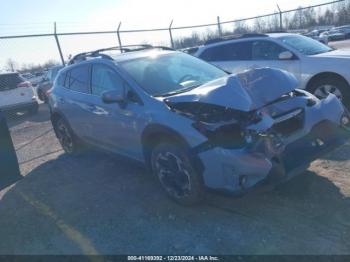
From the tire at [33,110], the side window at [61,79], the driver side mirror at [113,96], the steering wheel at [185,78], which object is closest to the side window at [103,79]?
the driver side mirror at [113,96]

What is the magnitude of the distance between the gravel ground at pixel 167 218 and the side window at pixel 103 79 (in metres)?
1.30

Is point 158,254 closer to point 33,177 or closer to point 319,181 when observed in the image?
point 319,181

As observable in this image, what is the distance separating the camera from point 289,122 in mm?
4078

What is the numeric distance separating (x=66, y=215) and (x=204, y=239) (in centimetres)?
186

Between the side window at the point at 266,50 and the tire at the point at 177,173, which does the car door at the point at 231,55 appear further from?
the tire at the point at 177,173

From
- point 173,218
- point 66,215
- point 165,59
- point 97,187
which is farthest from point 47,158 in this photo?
point 173,218

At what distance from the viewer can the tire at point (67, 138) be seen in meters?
6.65

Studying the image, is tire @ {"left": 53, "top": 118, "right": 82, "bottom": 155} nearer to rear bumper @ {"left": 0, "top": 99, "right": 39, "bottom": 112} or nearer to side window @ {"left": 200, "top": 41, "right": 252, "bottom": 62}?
side window @ {"left": 200, "top": 41, "right": 252, "bottom": 62}

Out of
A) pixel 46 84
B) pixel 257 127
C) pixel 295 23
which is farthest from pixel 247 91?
pixel 295 23

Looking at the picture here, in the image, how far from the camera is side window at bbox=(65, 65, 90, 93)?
5844 mm

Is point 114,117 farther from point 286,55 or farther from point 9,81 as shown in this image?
point 9,81

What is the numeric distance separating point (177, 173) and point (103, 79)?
198 centimetres

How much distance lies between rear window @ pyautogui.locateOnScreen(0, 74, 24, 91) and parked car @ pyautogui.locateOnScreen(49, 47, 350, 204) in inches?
310

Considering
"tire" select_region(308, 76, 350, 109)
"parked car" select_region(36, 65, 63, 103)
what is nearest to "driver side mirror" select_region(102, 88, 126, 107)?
"tire" select_region(308, 76, 350, 109)
